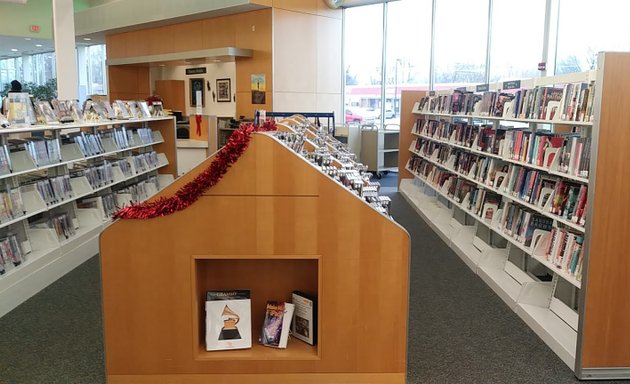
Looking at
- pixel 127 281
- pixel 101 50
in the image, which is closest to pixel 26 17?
pixel 101 50

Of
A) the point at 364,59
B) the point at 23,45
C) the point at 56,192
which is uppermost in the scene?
the point at 23,45

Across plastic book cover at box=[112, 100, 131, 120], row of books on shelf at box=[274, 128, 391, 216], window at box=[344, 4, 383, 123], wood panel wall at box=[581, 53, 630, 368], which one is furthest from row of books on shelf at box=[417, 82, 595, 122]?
window at box=[344, 4, 383, 123]

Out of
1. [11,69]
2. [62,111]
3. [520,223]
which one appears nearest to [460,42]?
[520,223]

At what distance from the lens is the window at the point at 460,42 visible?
35.9 ft

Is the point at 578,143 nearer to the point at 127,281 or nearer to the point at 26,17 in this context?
the point at 127,281

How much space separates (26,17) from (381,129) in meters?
9.27

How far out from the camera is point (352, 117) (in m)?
14.4

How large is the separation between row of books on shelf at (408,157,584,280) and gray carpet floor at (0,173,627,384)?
552 millimetres

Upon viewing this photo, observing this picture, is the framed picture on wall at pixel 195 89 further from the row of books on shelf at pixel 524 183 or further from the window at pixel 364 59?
the row of books on shelf at pixel 524 183

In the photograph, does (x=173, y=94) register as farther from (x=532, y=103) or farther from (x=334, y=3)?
(x=532, y=103)

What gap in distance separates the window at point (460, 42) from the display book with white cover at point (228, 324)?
887 centimetres

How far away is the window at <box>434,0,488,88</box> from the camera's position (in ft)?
35.9

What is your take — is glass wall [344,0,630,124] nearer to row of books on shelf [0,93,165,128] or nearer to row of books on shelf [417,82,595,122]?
row of books on shelf [417,82,595,122]

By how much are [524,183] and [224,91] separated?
9.51 m
